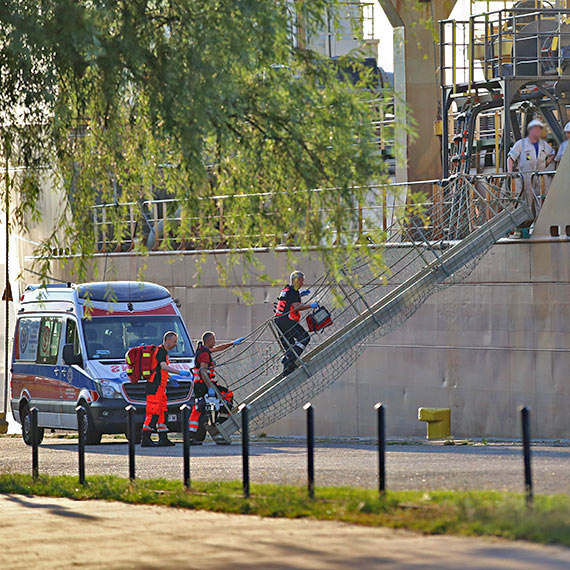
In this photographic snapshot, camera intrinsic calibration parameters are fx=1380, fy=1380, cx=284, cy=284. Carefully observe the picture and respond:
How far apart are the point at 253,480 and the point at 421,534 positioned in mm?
4307

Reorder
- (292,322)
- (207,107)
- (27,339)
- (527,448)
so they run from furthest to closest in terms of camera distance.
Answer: (27,339), (292,322), (207,107), (527,448)

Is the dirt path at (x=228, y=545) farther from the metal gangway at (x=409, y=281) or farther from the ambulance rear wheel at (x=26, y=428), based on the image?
the ambulance rear wheel at (x=26, y=428)

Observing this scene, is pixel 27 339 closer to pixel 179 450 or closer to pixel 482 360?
pixel 179 450

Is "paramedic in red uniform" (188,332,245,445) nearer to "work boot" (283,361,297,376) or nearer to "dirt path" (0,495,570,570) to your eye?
"work boot" (283,361,297,376)

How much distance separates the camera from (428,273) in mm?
20500

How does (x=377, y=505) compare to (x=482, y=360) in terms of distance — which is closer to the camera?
(x=377, y=505)

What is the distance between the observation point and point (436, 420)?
858 inches

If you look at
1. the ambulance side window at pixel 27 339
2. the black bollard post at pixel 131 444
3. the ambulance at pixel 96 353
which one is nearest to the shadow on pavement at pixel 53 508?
the black bollard post at pixel 131 444

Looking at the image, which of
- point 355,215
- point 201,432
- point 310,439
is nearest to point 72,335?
point 201,432

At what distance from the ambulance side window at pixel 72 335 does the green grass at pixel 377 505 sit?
8287mm

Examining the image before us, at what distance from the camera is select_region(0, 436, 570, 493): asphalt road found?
12547 mm

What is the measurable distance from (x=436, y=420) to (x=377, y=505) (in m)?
11.4

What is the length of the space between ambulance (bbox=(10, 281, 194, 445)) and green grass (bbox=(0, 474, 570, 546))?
24.1ft

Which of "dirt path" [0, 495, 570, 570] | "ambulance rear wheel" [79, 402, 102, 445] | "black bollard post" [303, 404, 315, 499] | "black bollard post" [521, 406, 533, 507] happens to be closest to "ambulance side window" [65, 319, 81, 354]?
"ambulance rear wheel" [79, 402, 102, 445]
